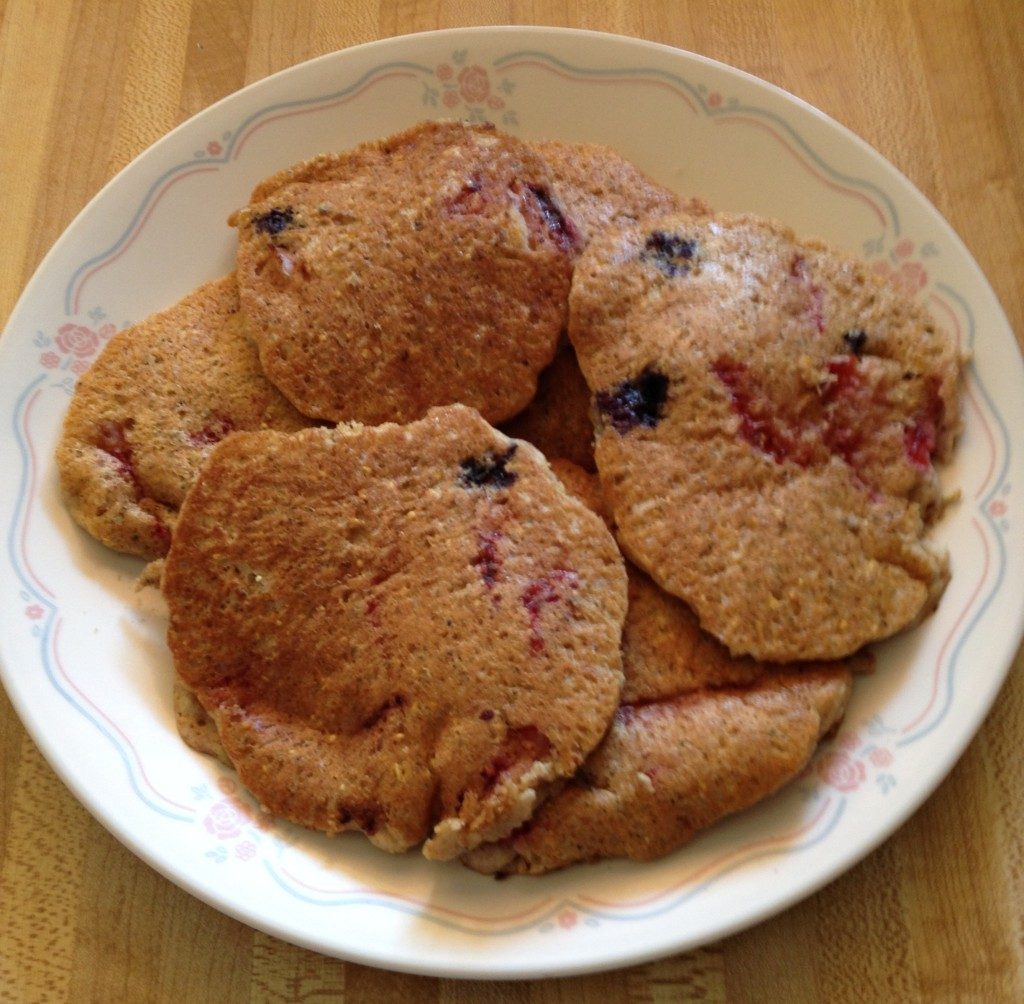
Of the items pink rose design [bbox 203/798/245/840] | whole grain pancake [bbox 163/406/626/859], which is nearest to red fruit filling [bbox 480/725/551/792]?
whole grain pancake [bbox 163/406/626/859]

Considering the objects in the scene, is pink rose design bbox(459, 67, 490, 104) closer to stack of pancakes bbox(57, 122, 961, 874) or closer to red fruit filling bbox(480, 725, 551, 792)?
stack of pancakes bbox(57, 122, 961, 874)

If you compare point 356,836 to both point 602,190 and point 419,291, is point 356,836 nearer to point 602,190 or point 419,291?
point 419,291

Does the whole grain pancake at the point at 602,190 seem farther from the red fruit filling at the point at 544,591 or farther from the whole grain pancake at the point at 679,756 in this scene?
the whole grain pancake at the point at 679,756

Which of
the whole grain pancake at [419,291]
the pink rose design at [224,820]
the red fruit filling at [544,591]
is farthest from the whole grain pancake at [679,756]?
the whole grain pancake at [419,291]

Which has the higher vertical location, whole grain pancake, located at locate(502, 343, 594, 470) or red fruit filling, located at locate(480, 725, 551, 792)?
whole grain pancake, located at locate(502, 343, 594, 470)

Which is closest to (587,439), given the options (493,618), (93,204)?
(493,618)
